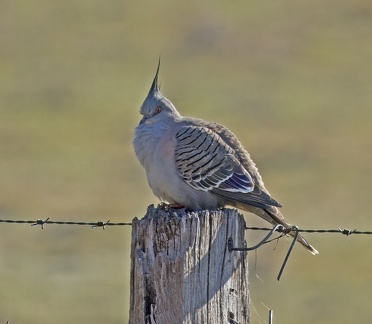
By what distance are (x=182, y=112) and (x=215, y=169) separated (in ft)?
86.7

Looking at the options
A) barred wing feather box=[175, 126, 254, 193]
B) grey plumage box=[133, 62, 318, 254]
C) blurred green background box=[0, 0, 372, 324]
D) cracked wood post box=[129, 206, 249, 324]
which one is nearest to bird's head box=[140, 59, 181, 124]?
grey plumage box=[133, 62, 318, 254]

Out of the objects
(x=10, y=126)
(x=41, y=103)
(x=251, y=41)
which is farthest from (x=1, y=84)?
(x=251, y=41)

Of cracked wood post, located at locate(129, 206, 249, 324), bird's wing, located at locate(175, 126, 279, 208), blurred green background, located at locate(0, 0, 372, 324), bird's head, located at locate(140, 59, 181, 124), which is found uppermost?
blurred green background, located at locate(0, 0, 372, 324)

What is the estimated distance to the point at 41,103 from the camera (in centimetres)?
3625

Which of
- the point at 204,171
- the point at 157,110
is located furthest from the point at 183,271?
the point at 157,110

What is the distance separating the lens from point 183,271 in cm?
662

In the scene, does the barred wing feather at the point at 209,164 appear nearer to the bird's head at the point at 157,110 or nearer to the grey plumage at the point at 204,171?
the grey plumage at the point at 204,171

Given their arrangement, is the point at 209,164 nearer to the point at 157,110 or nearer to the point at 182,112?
the point at 157,110

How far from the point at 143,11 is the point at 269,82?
1131 cm

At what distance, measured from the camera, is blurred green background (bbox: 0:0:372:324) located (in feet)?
67.6

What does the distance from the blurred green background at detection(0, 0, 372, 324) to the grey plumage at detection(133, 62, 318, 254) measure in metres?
0.71

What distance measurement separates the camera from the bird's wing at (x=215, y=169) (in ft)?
28.2

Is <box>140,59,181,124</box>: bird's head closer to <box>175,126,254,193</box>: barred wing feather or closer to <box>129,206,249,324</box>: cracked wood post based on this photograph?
<box>175,126,254,193</box>: barred wing feather

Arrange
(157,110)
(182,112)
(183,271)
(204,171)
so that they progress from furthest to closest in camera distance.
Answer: (182,112), (157,110), (204,171), (183,271)
